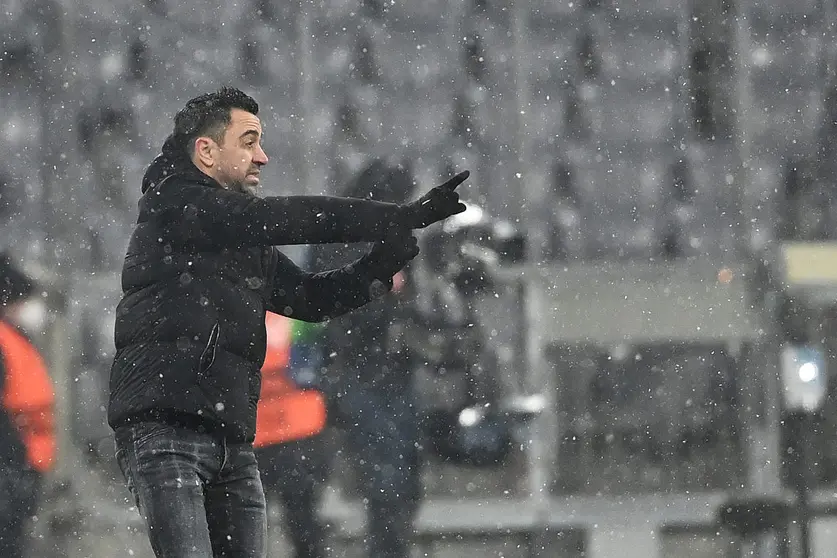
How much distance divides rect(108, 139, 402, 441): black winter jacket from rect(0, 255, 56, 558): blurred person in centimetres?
172

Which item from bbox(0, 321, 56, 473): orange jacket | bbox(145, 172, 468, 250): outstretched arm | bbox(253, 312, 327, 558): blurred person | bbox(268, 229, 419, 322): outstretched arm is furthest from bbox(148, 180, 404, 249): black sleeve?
bbox(0, 321, 56, 473): orange jacket

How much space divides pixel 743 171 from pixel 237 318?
5.99 metres

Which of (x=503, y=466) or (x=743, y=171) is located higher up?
(x=743, y=171)

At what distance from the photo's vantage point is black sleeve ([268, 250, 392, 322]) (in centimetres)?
254

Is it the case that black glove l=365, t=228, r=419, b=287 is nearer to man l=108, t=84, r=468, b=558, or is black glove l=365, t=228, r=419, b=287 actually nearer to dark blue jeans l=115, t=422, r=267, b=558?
man l=108, t=84, r=468, b=558

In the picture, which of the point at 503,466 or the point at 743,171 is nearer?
the point at 503,466

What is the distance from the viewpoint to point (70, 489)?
16.0 feet

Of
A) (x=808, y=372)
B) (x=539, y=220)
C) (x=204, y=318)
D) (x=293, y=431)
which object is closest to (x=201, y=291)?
(x=204, y=318)

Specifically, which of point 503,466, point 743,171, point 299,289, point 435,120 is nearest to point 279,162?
point 435,120

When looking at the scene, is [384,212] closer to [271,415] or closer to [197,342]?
[197,342]

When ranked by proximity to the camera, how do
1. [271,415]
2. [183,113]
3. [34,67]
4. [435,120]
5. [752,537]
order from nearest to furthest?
[183,113]
[271,415]
[752,537]
[34,67]
[435,120]

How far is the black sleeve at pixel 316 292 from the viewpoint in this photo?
254 cm

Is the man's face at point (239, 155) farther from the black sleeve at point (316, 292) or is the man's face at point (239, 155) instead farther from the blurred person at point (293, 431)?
the blurred person at point (293, 431)

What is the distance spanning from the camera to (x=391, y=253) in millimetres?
2369
